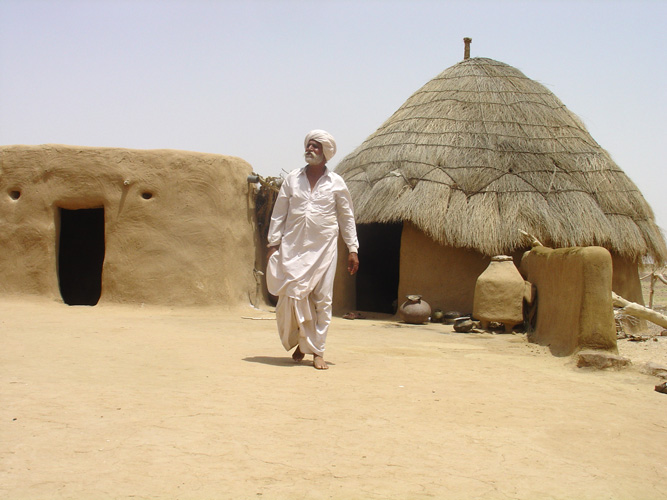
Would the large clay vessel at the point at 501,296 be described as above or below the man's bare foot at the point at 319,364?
above

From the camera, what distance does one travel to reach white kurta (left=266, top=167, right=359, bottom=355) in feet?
15.9

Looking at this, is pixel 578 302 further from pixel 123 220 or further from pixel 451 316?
pixel 123 220

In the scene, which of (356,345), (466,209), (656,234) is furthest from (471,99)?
(356,345)

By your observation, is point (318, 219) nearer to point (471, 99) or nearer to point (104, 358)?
point (104, 358)

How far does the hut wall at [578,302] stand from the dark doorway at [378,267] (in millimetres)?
6316

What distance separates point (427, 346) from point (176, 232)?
4.16 meters

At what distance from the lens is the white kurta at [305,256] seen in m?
4.83

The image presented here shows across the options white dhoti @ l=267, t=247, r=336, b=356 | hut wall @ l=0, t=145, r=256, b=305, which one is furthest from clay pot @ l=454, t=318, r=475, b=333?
A: white dhoti @ l=267, t=247, r=336, b=356

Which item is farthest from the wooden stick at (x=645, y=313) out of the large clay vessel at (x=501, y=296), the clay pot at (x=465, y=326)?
the clay pot at (x=465, y=326)

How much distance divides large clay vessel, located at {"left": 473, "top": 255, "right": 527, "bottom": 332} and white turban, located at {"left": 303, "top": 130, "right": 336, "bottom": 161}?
3675 mm

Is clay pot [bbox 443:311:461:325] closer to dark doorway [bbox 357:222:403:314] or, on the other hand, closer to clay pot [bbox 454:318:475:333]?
clay pot [bbox 454:318:475:333]

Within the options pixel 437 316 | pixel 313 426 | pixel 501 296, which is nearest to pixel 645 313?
pixel 501 296

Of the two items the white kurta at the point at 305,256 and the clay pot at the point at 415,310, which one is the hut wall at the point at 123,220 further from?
the white kurta at the point at 305,256

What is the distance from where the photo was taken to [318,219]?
499cm
